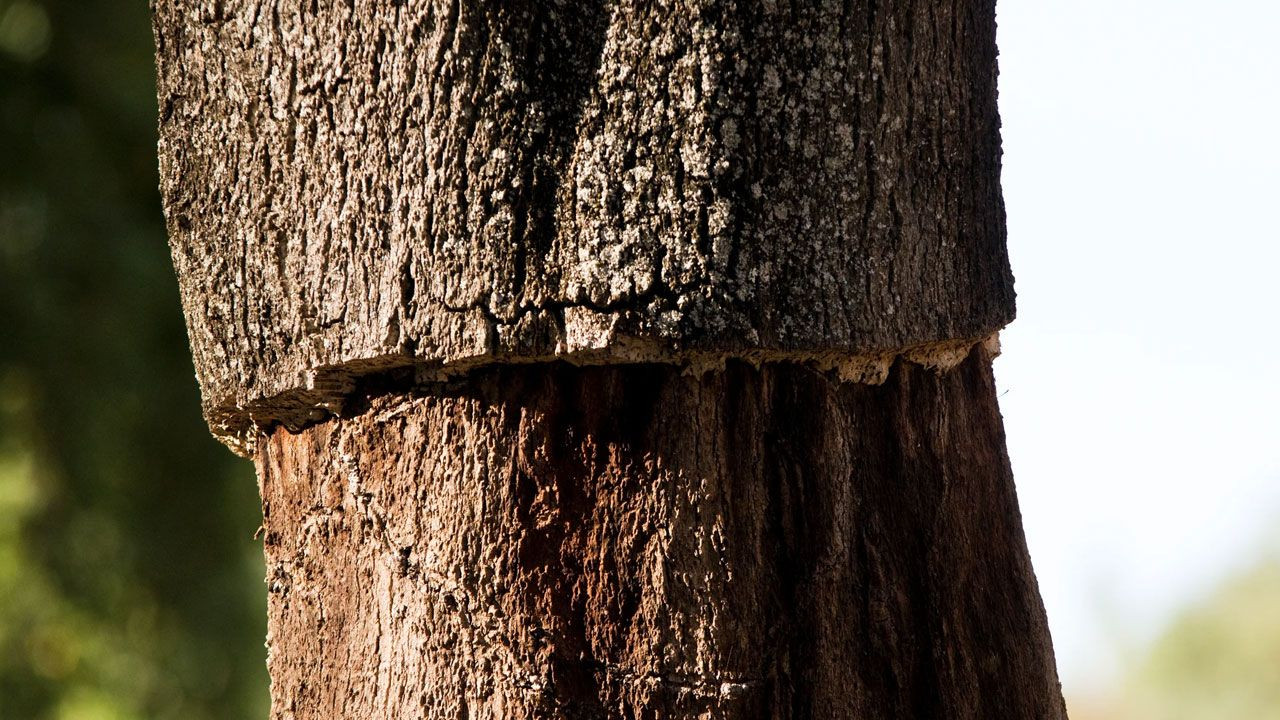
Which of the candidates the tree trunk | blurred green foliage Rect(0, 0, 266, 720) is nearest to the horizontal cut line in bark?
the tree trunk

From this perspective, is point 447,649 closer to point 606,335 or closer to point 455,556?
point 455,556

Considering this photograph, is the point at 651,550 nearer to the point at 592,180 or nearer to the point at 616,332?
the point at 616,332

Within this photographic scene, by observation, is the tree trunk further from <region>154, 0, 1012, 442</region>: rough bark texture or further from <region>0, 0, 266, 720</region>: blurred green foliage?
<region>0, 0, 266, 720</region>: blurred green foliage

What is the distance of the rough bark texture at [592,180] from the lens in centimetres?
88

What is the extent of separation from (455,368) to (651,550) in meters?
0.21

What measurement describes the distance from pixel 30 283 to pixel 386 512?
3.01 m

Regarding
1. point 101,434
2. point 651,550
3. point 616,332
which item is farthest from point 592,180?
point 101,434

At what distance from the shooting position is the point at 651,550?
92 cm

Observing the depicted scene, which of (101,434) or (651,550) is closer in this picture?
(651,550)

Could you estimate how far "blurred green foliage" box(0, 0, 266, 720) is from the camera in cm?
357

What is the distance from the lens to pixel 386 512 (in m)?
0.99

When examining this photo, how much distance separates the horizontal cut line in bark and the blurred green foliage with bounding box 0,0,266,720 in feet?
9.13

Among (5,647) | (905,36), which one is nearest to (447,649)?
(905,36)

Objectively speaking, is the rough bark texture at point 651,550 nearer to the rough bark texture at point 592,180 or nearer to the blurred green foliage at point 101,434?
the rough bark texture at point 592,180
